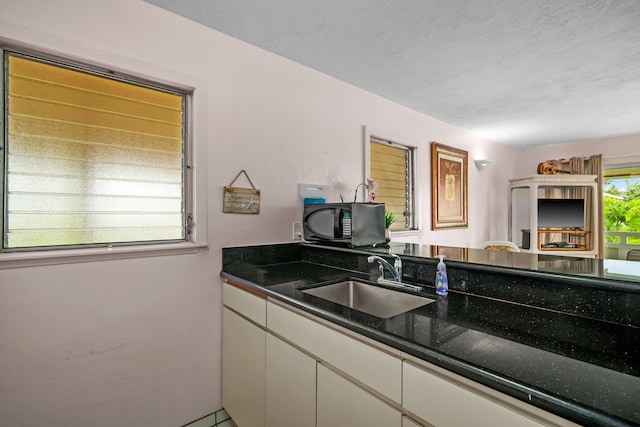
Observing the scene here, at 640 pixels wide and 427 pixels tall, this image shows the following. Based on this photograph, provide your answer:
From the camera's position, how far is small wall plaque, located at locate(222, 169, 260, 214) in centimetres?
190

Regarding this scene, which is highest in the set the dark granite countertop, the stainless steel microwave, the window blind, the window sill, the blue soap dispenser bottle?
the window blind

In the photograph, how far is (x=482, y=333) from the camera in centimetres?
91

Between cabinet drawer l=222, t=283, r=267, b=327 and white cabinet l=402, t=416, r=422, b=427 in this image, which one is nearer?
white cabinet l=402, t=416, r=422, b=427

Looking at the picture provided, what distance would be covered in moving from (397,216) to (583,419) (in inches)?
107

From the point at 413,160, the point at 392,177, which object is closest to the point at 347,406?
the point at 392,177

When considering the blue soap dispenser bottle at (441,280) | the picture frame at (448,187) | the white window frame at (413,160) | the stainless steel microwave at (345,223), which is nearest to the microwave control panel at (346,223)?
the stainless steel microwave at (345,223)

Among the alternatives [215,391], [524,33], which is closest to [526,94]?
[524,33]

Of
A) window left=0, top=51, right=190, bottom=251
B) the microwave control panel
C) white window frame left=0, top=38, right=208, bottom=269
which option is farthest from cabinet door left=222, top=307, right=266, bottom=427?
the microwave control panel

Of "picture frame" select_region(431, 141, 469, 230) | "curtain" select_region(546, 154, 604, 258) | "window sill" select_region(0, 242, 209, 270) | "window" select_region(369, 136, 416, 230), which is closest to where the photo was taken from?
"window sill" select_region(0, 242, 209, 270)

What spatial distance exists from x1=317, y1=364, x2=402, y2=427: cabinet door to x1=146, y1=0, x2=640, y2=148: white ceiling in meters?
1.78

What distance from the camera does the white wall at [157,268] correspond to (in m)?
1.35

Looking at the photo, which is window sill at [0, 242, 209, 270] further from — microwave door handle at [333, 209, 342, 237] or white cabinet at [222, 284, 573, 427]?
microwave door handle at [333, 209, 342, 237]

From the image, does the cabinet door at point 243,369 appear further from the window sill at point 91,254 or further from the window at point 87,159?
the window at point 87,159

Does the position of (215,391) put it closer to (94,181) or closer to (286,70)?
(94,181)
